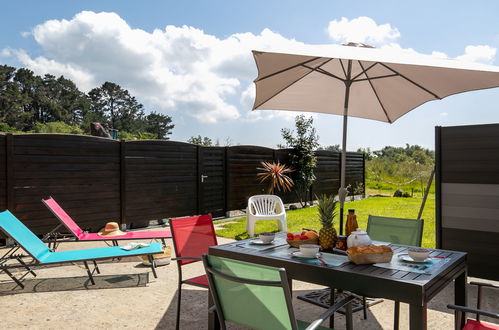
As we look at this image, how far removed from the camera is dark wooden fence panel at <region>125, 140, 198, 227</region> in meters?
7.35

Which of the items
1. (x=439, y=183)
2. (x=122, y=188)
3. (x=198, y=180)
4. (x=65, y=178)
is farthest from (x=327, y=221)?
(x=198, y=180)

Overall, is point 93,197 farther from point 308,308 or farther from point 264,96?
point 308,308

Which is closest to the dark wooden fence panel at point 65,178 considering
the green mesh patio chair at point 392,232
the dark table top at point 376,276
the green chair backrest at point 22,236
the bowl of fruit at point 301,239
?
the green chair backrest at point 22,236

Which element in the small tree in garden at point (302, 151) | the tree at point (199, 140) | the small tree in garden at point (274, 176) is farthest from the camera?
the tree at point (199, 140)

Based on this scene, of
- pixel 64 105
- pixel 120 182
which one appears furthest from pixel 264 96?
pixel 64 105

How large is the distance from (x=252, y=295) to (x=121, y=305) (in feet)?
7.21

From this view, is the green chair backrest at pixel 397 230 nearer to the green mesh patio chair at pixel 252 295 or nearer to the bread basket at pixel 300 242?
the bread basket at pixel 300 242

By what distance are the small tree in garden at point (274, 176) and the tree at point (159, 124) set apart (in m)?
32.5

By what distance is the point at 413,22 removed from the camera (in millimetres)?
5277

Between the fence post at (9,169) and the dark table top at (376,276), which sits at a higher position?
the fence post at (9,169)

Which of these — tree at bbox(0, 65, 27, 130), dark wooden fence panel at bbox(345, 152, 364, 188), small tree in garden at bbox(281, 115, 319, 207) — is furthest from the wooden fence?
tree at bbox(0, 65, 27, 130)

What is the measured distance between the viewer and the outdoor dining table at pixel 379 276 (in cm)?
182

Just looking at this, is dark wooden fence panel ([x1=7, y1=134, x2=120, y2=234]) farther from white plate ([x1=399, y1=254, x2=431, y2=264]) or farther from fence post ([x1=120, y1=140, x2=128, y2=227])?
white plate ([x1=399, y1=254, x2=431, y2=264])

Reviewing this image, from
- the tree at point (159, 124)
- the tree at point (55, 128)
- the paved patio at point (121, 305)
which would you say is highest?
the tree at point (159, 124)
